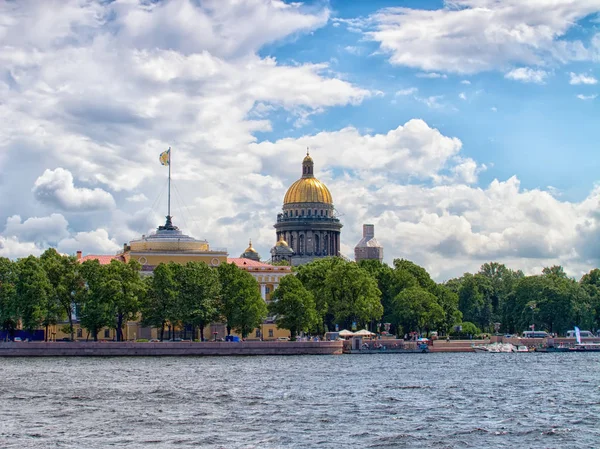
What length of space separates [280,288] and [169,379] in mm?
39762

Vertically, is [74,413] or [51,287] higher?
[51,287]

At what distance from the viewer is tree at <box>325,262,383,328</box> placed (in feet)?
351

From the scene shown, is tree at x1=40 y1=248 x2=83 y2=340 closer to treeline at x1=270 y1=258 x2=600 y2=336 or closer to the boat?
treeline at x1=270 y1=258 x2=600 y2=336

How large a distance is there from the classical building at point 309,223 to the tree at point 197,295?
90.9m

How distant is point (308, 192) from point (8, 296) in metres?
103

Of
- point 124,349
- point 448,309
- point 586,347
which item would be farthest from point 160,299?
point 586,347

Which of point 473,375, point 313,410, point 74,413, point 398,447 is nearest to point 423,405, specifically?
point 313,410

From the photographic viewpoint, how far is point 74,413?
4591cm

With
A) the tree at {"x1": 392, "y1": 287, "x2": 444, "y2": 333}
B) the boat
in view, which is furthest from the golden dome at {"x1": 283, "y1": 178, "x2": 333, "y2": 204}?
the boat

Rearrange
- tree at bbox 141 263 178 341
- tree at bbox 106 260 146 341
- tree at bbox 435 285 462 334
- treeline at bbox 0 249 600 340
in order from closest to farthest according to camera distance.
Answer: treeline at bbox 0 249 600 340
tree at bbox 106 260 146 341
tree at bbox 141 263 178 341
tree at bbox 435 285 462 334

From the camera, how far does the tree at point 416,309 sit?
111 meters

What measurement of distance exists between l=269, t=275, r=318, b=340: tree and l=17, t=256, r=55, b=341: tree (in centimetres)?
2022

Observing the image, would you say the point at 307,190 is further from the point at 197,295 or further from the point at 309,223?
the point at 197,295

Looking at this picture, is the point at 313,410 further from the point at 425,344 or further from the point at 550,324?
the point at 550,324
